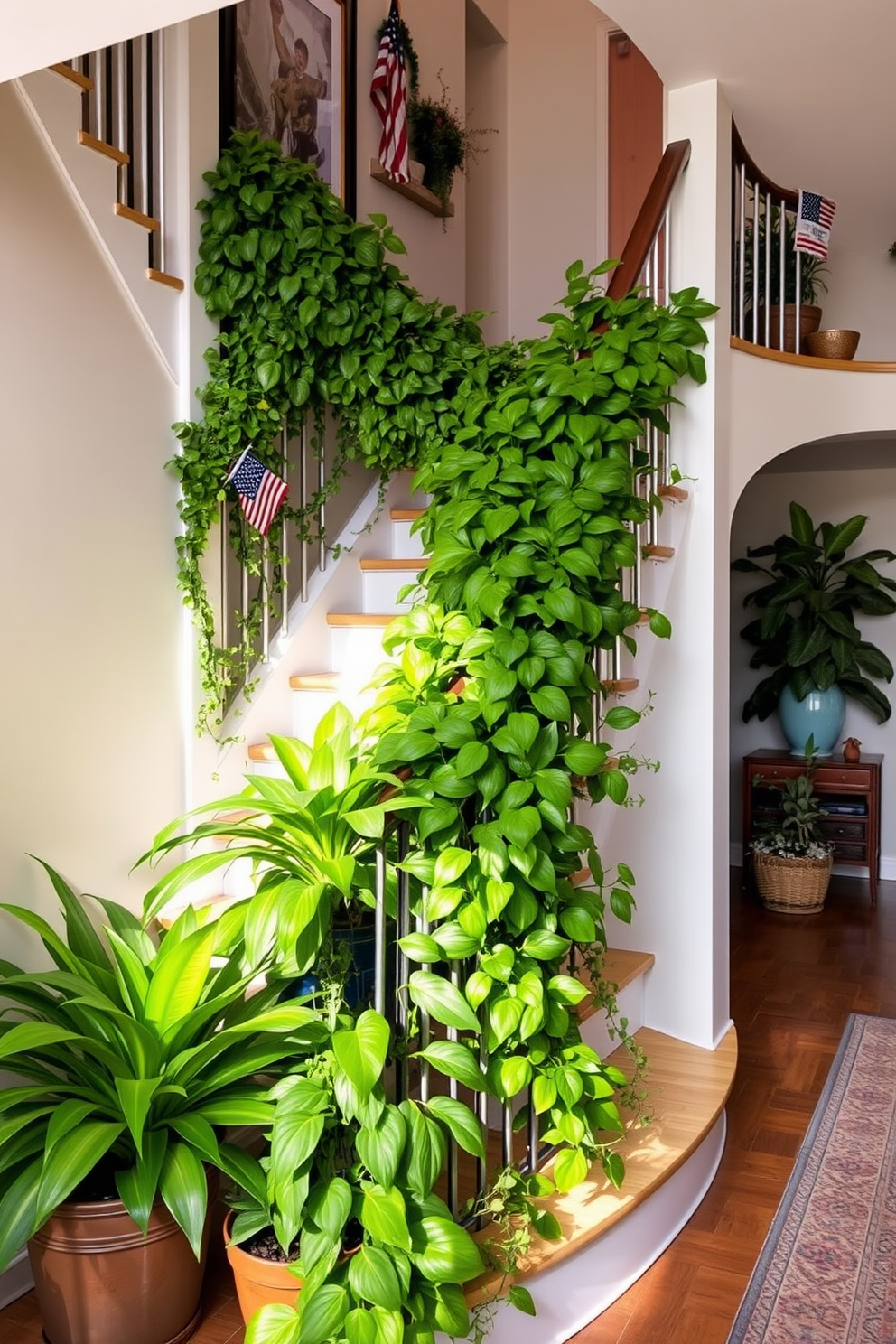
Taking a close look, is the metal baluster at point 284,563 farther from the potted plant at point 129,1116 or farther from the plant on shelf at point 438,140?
the plant on shelf at point 438,140

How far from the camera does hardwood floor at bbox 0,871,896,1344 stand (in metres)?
2.53

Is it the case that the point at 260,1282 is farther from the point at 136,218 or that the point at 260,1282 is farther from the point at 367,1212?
the point at 136,218

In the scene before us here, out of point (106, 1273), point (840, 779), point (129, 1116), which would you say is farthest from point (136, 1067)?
point (840, 779)

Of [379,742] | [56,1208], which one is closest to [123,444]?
[379,742]

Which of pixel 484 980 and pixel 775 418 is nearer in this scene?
pixel 484 980

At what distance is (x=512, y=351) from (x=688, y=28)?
1.11 meters

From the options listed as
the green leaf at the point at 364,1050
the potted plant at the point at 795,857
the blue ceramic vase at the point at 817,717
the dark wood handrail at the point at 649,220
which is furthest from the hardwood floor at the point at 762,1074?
the dark wood handrail at the point at 649,220

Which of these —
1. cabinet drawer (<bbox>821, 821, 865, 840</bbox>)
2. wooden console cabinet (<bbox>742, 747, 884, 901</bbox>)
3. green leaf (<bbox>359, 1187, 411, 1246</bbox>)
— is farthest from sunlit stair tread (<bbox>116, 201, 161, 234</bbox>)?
cabinet drawer (<bbox>821, 821, 865, 840</bbox>)

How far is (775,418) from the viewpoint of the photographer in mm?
4117

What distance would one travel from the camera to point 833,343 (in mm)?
4578

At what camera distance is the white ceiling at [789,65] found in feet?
10.5

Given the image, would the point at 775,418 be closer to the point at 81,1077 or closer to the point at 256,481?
the point at 256,481

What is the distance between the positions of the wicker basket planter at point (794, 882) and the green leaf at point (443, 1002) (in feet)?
14.0

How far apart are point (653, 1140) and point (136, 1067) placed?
52.1 inches
